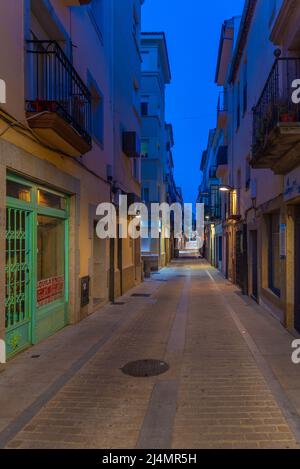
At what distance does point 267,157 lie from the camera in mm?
7848

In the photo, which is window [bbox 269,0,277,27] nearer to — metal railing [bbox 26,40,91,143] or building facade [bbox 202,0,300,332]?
building facade [bbox 202,0,300,332]

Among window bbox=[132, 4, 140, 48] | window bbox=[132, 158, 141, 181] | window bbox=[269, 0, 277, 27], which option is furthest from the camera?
window bbox=[132, 158, 141, 181]

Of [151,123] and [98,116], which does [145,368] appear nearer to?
[98,116]

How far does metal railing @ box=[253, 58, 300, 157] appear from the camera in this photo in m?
6.95

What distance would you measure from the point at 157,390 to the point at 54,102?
4.58 m

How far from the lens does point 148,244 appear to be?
28141mm

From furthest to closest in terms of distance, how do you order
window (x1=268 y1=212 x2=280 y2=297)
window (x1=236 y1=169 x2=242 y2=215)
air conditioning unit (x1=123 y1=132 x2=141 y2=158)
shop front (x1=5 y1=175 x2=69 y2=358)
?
window (x1=236 y1=169 x2=242 y2=215)
air conditioning unit (x1=123 y1=132 x2=141 y2=158)
window (x1=268 y1=212 x2=280 y2=297)
shop front (x1=5 y1=175 x2=69 y2=358)

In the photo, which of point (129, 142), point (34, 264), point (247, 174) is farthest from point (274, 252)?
point (129, 142)

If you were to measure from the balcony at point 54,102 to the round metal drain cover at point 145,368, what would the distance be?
12.8ft

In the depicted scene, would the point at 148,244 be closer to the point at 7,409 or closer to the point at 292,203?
the point at 292,203

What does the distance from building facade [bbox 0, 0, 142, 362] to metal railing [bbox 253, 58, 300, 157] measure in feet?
11.7

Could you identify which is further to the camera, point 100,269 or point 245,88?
point 245,88

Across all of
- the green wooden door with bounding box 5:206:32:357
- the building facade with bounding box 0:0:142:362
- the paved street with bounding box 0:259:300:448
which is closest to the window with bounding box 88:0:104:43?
the building facade with bounding box 0:0:142:362

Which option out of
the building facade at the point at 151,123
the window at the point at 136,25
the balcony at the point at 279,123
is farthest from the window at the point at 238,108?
the building facade at the point at 151,123
